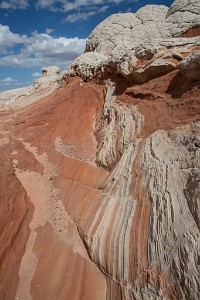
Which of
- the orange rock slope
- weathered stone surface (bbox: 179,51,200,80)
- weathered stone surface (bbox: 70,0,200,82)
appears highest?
weathered stone surface (bbox: 70,0,200,82)

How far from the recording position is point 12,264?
5.57 meters

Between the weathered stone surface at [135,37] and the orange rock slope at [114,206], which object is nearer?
the orange rock slope at [114,206]

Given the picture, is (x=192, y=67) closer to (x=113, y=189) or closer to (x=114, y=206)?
(x=113, y=189)

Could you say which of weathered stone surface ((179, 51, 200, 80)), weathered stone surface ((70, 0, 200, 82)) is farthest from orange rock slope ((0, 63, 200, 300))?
weathered stone surface ((70, 0, 200, 82))

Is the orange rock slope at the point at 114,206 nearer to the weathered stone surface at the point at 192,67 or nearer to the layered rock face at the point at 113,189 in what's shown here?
the layered rock face at the point at 113,189

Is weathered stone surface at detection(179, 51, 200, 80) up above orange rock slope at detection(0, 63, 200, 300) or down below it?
above

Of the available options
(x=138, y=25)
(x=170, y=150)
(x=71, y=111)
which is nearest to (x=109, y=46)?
(x=138, y=25)

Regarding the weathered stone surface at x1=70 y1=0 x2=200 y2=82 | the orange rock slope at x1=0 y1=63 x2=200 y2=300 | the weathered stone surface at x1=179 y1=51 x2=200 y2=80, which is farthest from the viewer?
the weathered stone surface at x1=70 y1=0 x2=200 y2=82

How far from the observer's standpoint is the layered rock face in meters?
4.54

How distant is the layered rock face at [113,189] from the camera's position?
179 inches

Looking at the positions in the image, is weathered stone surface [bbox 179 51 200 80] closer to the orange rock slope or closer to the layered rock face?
the layered rock face

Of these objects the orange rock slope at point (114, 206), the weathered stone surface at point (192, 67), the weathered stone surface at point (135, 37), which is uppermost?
the weathered stone surface at point (135, 37)

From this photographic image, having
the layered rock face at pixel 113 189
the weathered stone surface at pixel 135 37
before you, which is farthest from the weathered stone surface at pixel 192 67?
the weathered stone surface at pixel 135 37

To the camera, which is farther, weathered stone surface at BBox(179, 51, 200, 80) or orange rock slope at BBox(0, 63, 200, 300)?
weathered stone surface at BBox(179, 51, 200, 80)
